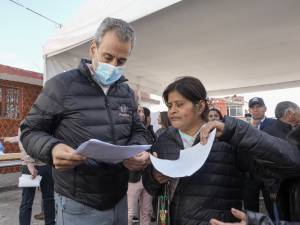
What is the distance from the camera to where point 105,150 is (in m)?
1.21

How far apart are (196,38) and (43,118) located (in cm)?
316

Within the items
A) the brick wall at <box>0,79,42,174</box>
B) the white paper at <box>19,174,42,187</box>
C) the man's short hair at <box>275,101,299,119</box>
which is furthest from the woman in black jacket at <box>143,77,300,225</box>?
the brick wall at <box>0,79,42,174</box>

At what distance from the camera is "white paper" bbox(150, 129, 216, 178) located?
4.19 feet

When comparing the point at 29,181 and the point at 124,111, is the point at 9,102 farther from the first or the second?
the point at 124,111

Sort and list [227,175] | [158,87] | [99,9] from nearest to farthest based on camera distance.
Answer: [227,175] → [99,9] → [158,87]

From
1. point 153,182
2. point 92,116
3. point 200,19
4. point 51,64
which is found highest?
point 200,19

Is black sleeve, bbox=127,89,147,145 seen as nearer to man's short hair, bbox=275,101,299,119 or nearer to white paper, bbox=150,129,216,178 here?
white paper, bbox=150,129,216,178

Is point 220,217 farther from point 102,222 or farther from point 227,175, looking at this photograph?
point 102,222

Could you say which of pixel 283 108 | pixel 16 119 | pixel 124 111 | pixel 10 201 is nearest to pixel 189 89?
pixel 124 111

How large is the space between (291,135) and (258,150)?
127 mm

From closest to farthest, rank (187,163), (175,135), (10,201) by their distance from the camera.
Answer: (187,163)
(175,135)
(10,201)

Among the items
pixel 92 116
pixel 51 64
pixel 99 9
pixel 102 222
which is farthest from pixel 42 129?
pixel 51 64

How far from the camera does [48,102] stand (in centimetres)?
145

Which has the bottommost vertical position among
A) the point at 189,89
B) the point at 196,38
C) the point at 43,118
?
the point at 43,118
